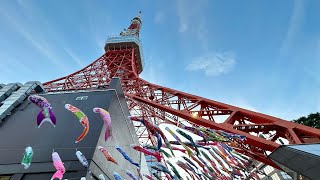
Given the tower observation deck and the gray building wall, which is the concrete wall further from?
the tower observation deck

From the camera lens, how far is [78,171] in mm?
7605

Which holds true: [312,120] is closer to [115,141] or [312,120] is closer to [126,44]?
[126,44]

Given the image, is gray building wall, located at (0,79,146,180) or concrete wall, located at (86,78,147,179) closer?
gray building wall, located at (0,79,146,180)

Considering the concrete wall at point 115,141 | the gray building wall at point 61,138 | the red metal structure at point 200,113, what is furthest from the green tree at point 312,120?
the gray building wall at point 61,138

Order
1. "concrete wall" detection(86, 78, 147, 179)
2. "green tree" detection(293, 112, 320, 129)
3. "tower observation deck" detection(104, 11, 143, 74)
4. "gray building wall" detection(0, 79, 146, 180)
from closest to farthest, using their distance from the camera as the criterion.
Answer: "gray building wall" detection(0, 79, 146, 180)
"concrete wall" detection(86, 78, 147, 179)
"green tree" detection(293, 112, 320, 129)
"tower observation deck" detection(104, 11, 143, 74)

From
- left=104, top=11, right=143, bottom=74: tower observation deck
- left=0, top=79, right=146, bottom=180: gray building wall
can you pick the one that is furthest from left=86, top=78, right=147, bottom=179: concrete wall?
left=104, top=11, right=143, bottom=74: tower observation deck

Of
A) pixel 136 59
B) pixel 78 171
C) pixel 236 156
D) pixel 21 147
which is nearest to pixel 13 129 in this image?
pixel 21 147

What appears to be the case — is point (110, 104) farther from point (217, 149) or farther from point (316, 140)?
point (316, 140)

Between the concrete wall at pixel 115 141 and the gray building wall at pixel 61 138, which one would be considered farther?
the concrete wall at pixel 115 141

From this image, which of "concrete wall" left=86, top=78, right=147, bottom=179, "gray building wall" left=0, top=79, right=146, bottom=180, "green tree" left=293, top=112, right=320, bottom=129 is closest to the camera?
"gray building wall" left=0, top=79, right=146, bottom=180

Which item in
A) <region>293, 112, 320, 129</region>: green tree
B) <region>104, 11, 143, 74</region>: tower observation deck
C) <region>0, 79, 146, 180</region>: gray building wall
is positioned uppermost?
<region>104, 11, 143, 74</region>: tower observation deck

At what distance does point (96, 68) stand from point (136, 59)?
725 cm

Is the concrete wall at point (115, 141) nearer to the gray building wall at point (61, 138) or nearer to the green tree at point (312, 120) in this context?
the gray building wall at point (61, 138)

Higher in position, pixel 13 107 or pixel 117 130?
pixel 13 107
